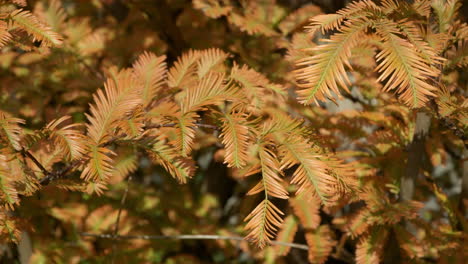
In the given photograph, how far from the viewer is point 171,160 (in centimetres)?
119

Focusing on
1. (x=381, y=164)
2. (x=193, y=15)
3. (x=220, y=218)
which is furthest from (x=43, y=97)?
(x=381, y=164)

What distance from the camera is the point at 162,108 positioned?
134 centimetres

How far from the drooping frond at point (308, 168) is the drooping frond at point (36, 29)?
63 cm

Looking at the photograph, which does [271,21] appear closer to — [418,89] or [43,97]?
[43,97]

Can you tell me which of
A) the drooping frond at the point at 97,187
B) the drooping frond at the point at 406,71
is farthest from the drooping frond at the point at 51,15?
the drooping frond at the point at 406,71

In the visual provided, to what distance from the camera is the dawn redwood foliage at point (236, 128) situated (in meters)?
1.04

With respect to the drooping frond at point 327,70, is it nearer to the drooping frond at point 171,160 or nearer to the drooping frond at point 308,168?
the drooping frond at point 308,168

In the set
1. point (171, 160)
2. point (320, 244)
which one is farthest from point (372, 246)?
point (171, 160)

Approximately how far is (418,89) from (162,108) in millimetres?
725

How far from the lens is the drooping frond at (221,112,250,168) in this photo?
1045mm

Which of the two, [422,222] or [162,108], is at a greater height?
[162,108]

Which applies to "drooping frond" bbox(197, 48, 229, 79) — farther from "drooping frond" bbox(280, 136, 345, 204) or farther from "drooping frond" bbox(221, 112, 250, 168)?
"drooping frond" bbox(280, 136, 345, 204)

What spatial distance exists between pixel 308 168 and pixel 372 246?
613mm

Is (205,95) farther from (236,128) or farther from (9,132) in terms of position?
(9,132)
